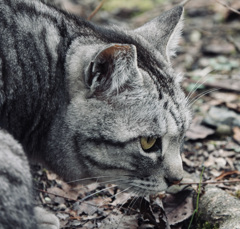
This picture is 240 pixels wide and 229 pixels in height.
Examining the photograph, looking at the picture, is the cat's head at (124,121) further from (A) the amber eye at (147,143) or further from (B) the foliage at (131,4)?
(B) the foliage at (131,4)

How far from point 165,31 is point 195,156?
6.33 feet

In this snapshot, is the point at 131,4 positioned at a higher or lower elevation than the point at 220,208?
higher

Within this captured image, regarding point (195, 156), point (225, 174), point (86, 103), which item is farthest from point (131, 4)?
point (86, 103)

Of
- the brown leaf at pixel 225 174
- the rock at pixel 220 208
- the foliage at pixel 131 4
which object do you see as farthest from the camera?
the foliage at pixel 131 4

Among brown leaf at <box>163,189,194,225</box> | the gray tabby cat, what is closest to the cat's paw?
the gray tabby cat

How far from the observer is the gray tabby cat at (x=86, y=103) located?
3.85 m

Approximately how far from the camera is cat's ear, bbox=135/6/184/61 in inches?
178

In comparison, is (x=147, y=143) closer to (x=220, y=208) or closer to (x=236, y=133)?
(x=220, y=208)

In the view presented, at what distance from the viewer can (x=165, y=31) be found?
4.58 metres

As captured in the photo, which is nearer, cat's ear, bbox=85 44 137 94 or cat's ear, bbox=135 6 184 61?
cat's ear, bbox=85 44 137 94

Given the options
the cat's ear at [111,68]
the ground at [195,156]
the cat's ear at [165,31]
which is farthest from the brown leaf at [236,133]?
the cat's ear at [111,68]

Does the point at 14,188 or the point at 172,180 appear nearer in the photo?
the point at 14,188

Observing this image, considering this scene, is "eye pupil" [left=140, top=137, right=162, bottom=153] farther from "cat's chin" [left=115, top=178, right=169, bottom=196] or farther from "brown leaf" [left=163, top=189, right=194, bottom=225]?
"brown leaf" [left=163, top=189, right=194, bottom=225]

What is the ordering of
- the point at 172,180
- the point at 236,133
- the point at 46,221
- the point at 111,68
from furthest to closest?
1. the point at 236,133
2. the point at 46,221
3. the point at 172,180
4. the point at 111,68
